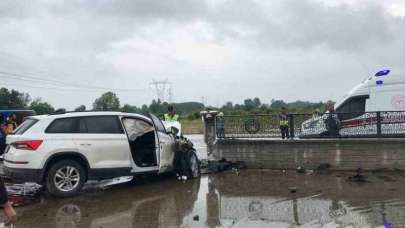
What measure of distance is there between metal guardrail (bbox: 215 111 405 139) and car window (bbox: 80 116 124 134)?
4543mm

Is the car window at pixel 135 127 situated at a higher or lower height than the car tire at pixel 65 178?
higher

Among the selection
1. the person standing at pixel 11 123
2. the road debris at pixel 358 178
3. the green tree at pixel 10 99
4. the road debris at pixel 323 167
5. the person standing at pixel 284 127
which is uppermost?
the green tree at pixel 10 99

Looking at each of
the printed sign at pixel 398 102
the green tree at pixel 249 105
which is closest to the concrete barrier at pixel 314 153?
the printed sign at pixel 398 102

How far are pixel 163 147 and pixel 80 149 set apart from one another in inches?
81.7

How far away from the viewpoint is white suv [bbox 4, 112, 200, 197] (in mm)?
9266

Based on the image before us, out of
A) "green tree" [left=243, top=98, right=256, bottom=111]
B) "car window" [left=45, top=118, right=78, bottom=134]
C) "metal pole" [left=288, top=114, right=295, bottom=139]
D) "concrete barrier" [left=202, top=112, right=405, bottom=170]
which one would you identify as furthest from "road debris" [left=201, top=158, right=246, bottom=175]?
"green tree" [left=243, top=98, right=256, bottom=111]

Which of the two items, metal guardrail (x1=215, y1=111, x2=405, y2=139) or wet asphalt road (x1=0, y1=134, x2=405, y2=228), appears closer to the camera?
wet asphalt road (x1=0, y1=134, x2=405, y2=228)

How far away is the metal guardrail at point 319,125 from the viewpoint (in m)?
12.6

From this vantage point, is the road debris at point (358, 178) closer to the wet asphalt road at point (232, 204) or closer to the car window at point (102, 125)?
the wet asphalt road at point (232, 204)

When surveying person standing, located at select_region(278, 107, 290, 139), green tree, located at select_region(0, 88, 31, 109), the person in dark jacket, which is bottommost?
the person in dark jacket

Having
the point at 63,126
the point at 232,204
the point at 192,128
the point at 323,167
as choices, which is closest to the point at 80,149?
the point at 63,126

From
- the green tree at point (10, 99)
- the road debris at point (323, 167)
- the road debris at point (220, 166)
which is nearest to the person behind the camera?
the road debris at point (323, 167)

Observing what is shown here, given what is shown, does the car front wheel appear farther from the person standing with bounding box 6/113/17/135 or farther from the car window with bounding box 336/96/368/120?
the person standing with bounding box 6/113/17/135

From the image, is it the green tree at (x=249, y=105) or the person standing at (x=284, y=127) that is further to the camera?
the green tree at (x=249, y=105)
